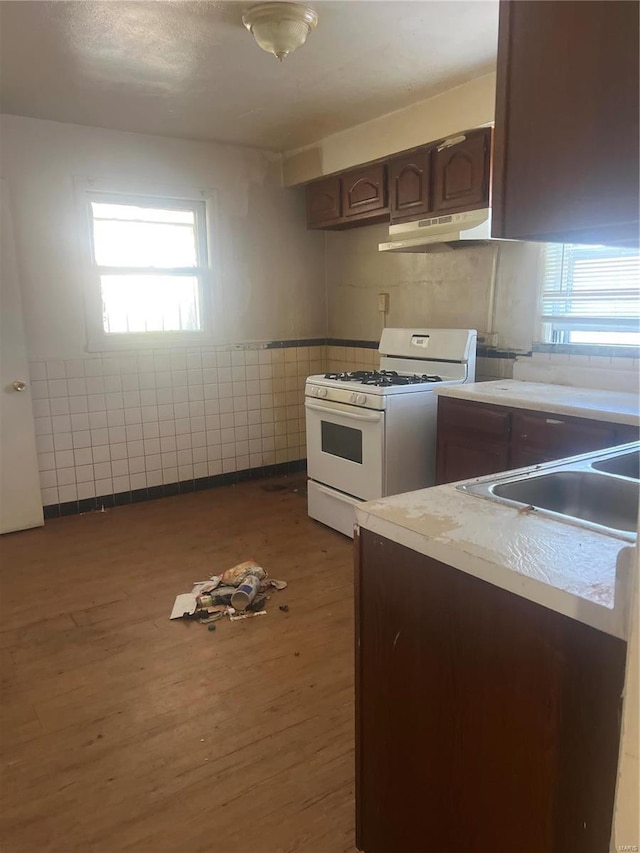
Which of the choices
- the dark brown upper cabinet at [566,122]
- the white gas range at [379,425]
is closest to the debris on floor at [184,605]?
the white gas range at [379,425]

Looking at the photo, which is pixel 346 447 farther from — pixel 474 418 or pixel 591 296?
pixel 591 296

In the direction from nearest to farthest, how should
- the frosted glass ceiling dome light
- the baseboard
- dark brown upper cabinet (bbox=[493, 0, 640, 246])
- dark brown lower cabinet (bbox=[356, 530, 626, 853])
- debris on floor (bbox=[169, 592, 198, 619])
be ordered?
1. dark brown upper cabinet (bbox=[493, 0, 640, 246])
2. dark brown lower cabinet (bbox=[356, 530, 626, 853])
3. the frosted glass ceiling dome light
4. debris on floor (bbox=[169, 592, 198, 619])
5. the baseboard

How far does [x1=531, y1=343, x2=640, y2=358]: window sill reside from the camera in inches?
112

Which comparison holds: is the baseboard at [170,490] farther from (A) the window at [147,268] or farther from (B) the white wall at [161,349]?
(A) the window at [147,268]

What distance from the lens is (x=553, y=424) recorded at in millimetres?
2553

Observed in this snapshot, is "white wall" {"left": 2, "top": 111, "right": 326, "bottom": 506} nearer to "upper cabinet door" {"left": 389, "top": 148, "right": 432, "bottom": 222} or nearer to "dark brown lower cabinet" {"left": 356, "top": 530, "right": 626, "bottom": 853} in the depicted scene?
"upper cabinet door" {"left": 389, "top": 148, "right": 432, "bottom": 222}

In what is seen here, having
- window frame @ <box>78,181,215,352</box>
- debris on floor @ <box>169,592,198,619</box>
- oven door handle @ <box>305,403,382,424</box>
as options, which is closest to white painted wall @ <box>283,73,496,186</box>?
window frame @ <box>78,181,215,352</box>

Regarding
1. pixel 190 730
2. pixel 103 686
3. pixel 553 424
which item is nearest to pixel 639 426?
pixel 553 424

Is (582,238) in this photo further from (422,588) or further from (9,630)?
(9,630)

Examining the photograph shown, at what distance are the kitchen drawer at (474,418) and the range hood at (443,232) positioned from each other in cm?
84

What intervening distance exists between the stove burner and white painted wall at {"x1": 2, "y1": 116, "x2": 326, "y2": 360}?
3.75ft

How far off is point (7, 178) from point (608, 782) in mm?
3981

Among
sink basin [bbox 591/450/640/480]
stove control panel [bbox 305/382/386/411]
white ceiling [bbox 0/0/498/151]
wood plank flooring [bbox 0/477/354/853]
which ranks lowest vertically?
wood plank flooring [bbox 0/477/354/853]

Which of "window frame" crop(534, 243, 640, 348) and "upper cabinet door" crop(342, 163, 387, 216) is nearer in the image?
"window frame" crop(534, 243, 640, 348)
